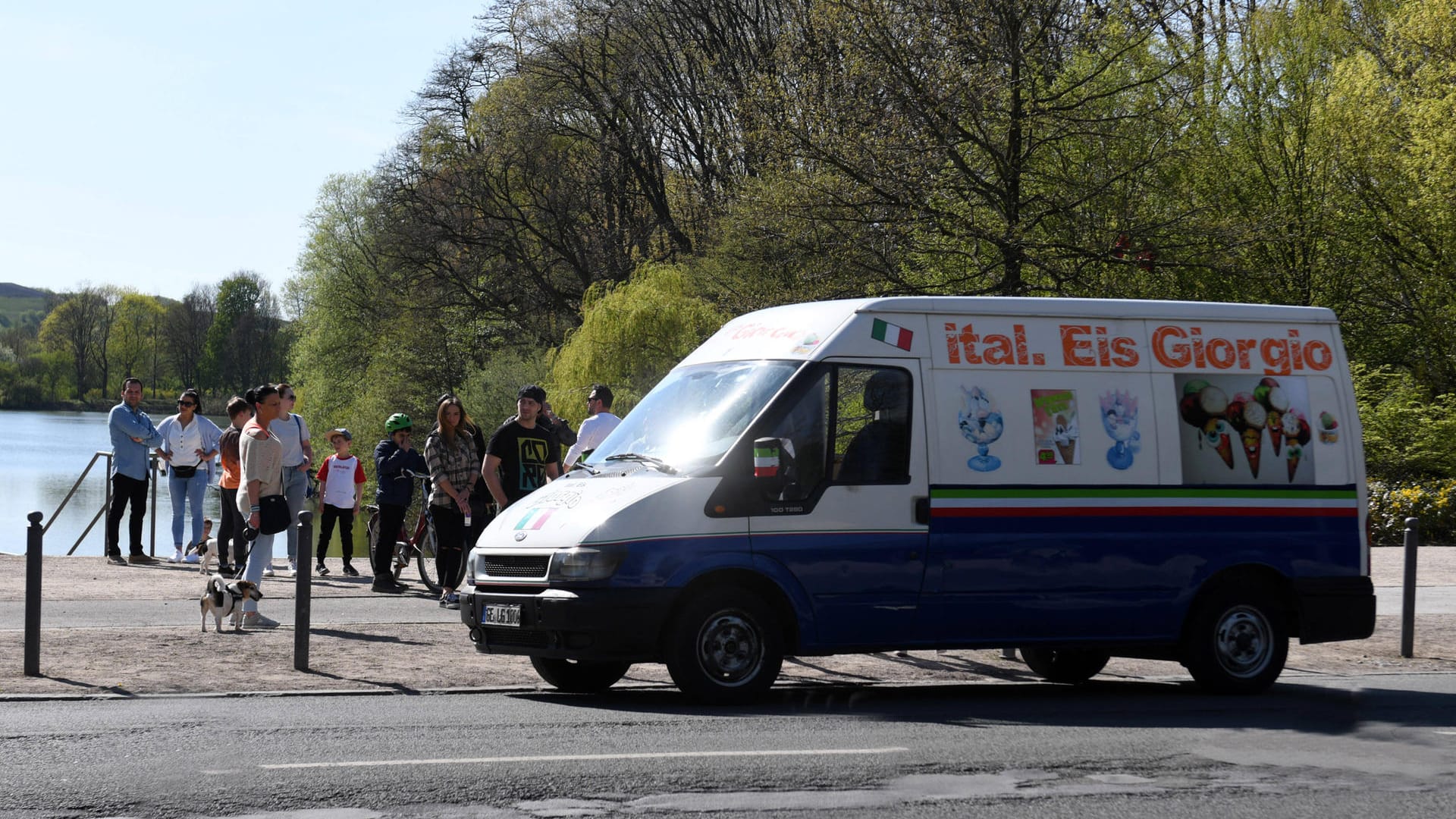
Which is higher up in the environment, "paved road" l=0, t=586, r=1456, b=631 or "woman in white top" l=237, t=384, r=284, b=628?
"woman in white top" l=237, t=384, r=284, b=628

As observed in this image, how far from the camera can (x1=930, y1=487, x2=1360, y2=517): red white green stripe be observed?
970 centimetres

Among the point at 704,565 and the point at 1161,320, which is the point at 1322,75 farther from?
the point at 704,565

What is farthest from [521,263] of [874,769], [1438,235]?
[874,769]

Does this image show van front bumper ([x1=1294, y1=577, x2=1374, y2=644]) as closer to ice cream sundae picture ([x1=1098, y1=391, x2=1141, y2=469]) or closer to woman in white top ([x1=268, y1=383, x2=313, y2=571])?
ice cream sundae picture ([x1=1098, y1=391, x2=1141, y2=469])

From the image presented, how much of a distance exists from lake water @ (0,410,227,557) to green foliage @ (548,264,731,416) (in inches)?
298

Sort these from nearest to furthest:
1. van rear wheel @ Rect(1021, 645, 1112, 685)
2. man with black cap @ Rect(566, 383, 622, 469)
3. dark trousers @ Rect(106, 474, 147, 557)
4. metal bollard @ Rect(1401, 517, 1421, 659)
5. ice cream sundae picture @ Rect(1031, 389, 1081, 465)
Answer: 1. ice cream sundae picture @ Rect(1031, 389, 1081, 465)
2. van rear wheel @ Rect(1021, 645, 1112, 685)
3. metal bollard @ Rect(1401, 517, 1421, 659)
4. man with black cap @ Rect(566, 383, 622, 469)
5. dark trousers @ Rect(106, 474, 147, 557)

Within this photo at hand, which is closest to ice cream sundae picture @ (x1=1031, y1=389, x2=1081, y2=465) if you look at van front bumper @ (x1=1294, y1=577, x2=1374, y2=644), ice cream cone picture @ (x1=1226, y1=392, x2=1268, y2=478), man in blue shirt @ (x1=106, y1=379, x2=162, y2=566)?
ice cream cone picture @ (x1=1226, y1=392, x2=1268, y2=478)

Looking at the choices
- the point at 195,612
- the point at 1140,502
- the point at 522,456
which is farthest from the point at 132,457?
the point at 1140,502

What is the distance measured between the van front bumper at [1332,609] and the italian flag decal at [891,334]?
3.20 metres

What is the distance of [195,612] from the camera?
45.9 feet

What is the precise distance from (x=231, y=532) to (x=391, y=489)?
2.02m

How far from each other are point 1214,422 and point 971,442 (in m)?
1.85

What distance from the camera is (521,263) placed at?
45.9m

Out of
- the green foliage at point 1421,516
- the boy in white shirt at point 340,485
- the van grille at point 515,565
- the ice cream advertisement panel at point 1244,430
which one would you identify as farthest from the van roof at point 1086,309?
the green foliage at point 1421,516
